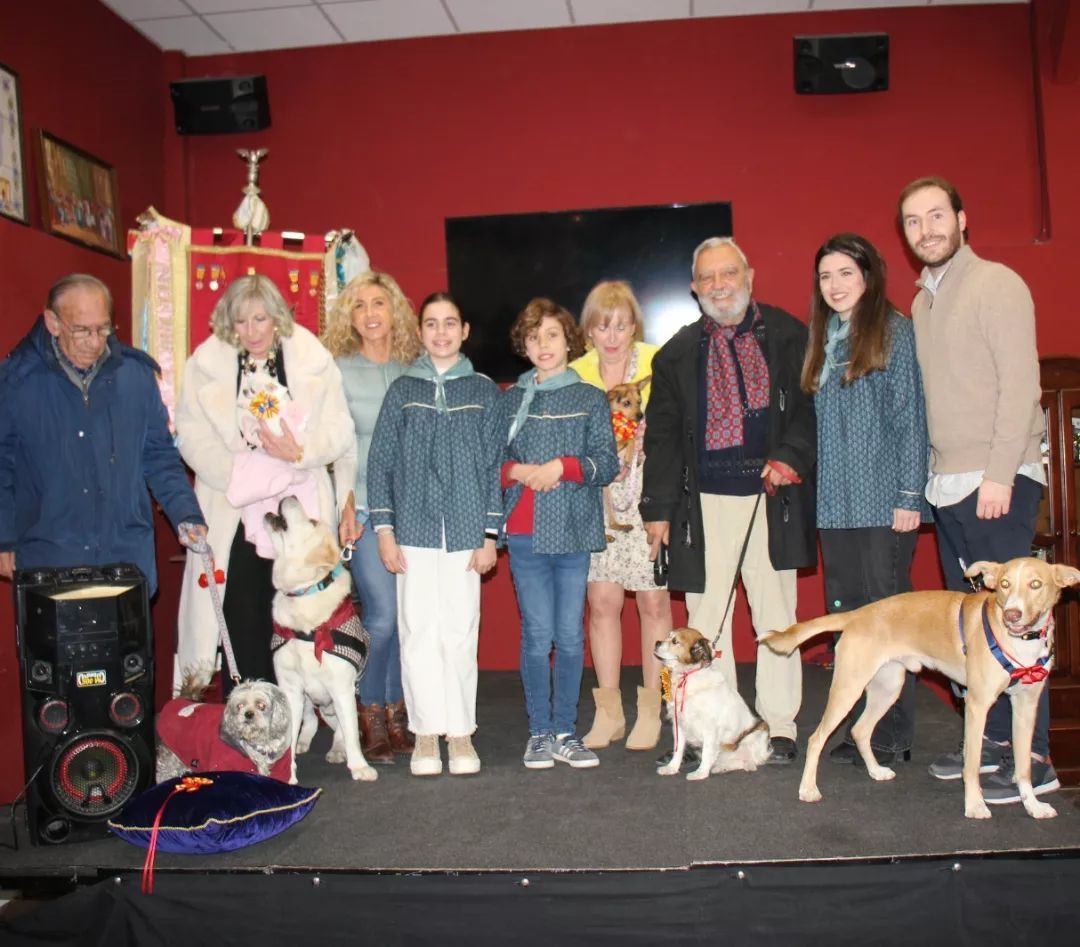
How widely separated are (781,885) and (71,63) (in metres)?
4.26

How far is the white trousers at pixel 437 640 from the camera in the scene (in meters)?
3.27

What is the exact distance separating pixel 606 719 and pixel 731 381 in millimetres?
1239

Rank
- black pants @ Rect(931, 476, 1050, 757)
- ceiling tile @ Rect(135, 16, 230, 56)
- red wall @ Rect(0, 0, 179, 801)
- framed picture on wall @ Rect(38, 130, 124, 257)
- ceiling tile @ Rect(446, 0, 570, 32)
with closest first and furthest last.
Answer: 1. black pants @ Rect(931, 476, 1050, 757)
2. red wall @ Rect(0, 0, 179, 801)
3. framed picture on wall @ Rect(38, 130, 124, 257)
4. ceiling tile @ Rect(446, 0, 570, 32)
5. ceiling tile @ Rect(135, 16, 230, 56)

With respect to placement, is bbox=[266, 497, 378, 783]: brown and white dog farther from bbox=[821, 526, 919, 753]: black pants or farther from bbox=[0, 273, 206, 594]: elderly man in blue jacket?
bbox=[821, 526, 919, 753]: black pants

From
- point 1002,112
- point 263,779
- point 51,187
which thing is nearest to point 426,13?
point 51,187

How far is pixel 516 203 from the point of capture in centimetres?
520

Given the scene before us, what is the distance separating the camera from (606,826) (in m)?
2.76

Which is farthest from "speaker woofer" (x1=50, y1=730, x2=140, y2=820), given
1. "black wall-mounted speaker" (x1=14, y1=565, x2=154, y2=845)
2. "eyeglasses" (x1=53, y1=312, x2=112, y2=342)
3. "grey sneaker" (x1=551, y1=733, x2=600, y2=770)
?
"grey sneaker" (x1=551, y1=733, x2=600, y2=770)

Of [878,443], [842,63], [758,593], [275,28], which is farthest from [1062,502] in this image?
[275,28]

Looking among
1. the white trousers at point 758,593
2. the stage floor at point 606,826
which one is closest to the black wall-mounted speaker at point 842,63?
the white trousers at point 758,593

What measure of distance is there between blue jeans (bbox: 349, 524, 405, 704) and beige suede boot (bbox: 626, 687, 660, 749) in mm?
839

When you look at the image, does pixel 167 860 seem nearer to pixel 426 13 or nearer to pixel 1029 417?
pixel 1029 417

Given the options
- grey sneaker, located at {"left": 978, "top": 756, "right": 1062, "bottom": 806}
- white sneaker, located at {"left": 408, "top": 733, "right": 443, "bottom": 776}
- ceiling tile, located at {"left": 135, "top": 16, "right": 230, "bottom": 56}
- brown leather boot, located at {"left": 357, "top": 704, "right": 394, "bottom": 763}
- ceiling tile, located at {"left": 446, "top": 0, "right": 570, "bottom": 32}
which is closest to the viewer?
grey sneaker, located at {"left": 978, "top": 756, "right": 1062, "bottom": 806}

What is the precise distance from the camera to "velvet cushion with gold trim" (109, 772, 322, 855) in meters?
2.64
